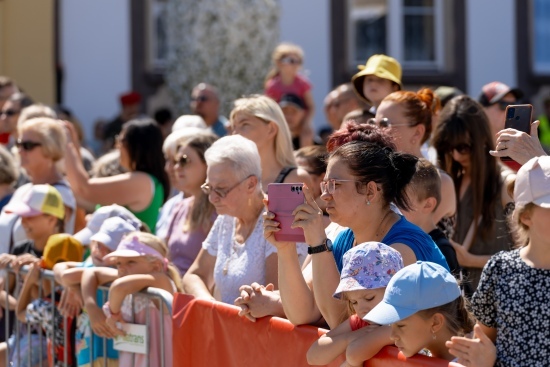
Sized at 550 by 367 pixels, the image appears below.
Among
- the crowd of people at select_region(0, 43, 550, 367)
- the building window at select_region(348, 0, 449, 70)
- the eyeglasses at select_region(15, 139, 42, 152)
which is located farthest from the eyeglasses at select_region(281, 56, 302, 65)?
the building window at select_region(348, 0, 449, 70)

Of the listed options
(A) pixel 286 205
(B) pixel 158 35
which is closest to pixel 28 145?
(A) pixel 286 205

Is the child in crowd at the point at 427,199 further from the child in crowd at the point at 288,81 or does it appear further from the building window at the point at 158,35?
the building window at the point at 158,35

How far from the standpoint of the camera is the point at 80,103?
647 inches

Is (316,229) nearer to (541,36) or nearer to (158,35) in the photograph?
(158,35)

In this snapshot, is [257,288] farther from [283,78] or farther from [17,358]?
[283,78]

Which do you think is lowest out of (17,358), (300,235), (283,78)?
(17,358)

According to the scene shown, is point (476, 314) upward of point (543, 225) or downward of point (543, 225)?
downward

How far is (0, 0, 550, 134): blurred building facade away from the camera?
1619cm

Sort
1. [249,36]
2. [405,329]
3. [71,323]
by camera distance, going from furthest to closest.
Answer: [249,36] < [71,323] < [405,329]

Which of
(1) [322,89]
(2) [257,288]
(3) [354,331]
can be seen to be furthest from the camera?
(1) [322,89]

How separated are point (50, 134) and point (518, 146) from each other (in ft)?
13.7

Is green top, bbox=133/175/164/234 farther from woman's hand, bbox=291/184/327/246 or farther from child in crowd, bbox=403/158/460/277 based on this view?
woman's hand, bbox=291/184/327/246

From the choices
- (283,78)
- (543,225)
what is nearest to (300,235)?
Answer: (543,225)

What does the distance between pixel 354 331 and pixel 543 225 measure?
79cm
